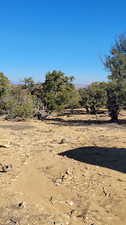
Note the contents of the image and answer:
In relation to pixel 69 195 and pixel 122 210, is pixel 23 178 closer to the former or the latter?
pixel 69 195

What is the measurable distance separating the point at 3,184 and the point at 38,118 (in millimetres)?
15819

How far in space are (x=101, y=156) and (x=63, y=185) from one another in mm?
2453

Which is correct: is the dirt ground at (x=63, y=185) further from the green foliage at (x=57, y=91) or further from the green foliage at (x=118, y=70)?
the green foliage at (x=57, y=91)

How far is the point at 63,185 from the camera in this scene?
5.35 metres

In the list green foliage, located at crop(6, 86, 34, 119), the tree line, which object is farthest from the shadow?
green foliage, located at crop(6, 86, 34, 119)

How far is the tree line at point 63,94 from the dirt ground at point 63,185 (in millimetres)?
9085

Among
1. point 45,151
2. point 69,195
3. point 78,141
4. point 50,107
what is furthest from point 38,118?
point 69,195

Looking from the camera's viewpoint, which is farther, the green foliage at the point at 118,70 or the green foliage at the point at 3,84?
the green foliage at the point at 3,84

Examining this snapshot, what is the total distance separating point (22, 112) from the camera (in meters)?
19.3

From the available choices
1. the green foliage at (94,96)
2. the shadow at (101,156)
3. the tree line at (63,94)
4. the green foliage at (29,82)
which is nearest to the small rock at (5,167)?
the shadow at (101,156)

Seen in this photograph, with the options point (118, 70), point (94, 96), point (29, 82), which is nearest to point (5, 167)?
point (118, 70)

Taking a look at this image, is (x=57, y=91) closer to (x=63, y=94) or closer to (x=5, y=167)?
(x=63, y=94)

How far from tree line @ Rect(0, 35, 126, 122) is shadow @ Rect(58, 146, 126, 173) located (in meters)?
8.86

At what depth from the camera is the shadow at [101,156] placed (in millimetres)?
6614
